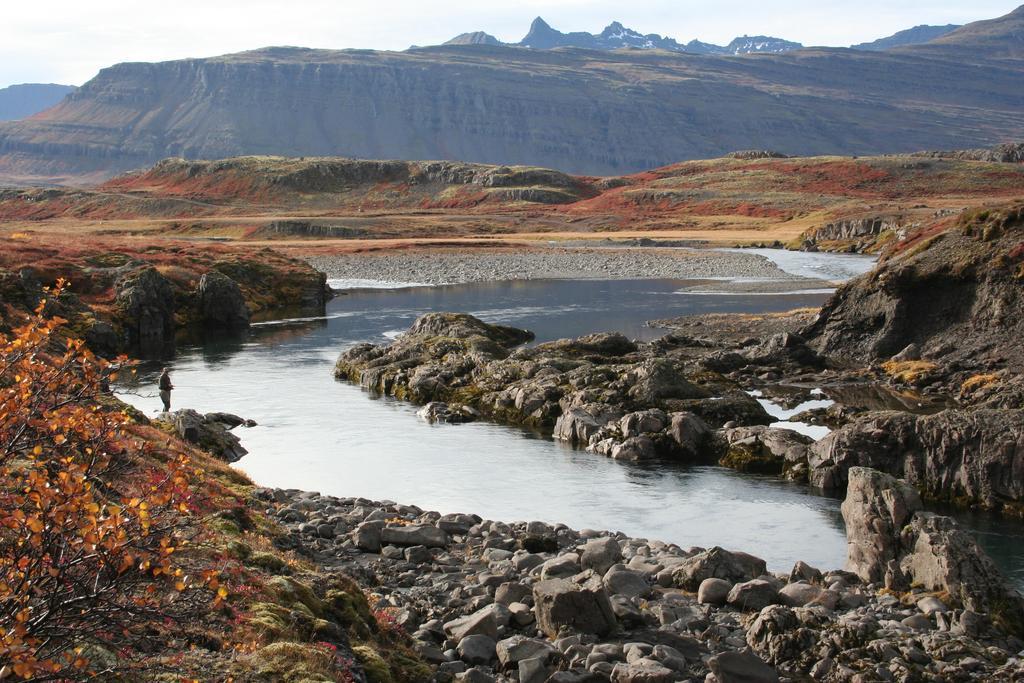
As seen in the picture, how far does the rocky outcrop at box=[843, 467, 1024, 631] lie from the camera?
2242cm

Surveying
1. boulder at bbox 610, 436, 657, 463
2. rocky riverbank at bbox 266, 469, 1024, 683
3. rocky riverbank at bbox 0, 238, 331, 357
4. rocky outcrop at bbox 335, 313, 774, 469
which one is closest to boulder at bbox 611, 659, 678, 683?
rocky riverbank at bbox 266, 469, 1024, 683

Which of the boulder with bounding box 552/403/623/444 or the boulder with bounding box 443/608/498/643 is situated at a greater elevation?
the boulder with bounding box 443/608/498/643

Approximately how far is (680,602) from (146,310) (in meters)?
66.5

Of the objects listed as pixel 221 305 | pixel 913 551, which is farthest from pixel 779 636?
pixel 221 305

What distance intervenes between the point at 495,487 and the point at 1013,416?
58.3 ft

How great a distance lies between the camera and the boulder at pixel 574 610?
20766 mm

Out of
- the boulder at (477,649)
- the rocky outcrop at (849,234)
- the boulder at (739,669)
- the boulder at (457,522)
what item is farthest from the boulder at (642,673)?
the rocky outcrop at (849,234)

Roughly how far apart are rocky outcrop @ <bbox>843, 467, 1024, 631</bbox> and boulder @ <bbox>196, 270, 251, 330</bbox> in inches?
2720

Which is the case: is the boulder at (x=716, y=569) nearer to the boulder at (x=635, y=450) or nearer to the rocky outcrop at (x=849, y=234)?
the boulder at (x=635, y=450)

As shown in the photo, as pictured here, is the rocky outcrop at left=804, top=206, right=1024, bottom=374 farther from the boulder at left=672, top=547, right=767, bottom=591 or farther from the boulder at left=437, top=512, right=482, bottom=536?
the boulder at left=437, top=512, right=482, bottom=536

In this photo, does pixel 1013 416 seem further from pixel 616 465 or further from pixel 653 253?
pixel 653 253

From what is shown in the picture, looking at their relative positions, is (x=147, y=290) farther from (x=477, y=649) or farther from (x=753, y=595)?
(x=753, y=595)

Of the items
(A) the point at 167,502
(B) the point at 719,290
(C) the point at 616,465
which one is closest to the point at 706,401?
(C) the point at 616,465

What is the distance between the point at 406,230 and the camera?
185 meters
